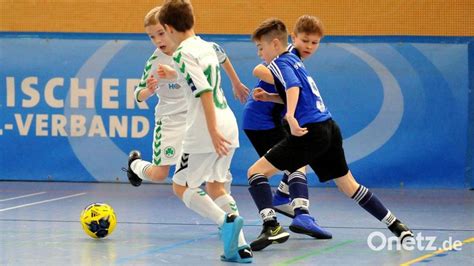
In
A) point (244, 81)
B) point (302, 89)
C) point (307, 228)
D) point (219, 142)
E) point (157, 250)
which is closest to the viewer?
point (219, 142)

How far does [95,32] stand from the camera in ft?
40.5

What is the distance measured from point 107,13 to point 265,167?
6132 mm

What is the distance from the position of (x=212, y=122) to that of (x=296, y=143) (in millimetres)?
992

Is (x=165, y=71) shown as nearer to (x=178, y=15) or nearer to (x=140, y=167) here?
(x=178, y=15)

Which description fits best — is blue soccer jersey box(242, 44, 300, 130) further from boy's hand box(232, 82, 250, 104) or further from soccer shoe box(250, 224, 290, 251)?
soccer shoe box(250, 224, 290, 251)

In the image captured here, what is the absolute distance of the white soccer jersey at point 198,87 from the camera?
613 cm

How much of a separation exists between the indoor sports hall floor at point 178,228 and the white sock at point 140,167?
0.40 metres

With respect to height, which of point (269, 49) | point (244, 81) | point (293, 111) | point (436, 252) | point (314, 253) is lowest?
point (436, 252)

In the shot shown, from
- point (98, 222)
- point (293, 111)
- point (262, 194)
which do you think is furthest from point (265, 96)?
point (98, 222)

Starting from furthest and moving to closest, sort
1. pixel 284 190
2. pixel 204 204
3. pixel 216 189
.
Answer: pixel 284 190 → pixel 216 189 → pixel 204 204

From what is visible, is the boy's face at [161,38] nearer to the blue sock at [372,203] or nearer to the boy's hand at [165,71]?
the boy's hand at [165,71]

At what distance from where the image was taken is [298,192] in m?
7.55

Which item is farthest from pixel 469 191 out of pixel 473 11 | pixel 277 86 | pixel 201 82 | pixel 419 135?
pixel 201 82

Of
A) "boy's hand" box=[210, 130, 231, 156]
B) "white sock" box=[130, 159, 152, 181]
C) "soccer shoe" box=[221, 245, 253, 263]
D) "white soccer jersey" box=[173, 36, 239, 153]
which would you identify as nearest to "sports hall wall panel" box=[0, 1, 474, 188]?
"white sock" box=[130, 159, 152, 181]
